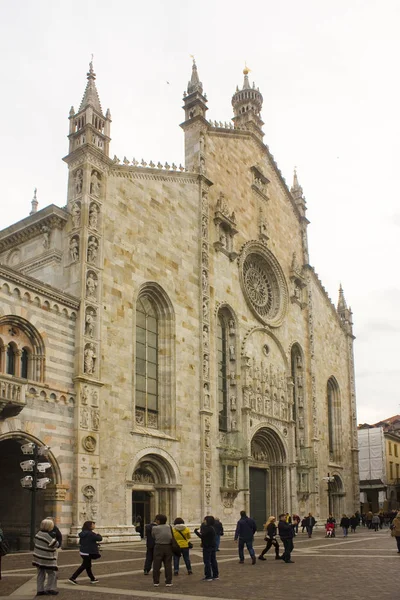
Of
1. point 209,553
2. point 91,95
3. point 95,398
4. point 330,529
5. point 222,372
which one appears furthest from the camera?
point 222,372

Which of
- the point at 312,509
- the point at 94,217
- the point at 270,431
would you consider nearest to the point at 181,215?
the point at 94,217

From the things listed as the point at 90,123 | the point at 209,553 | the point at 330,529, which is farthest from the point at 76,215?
the point at 330,529

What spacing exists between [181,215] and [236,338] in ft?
25.6

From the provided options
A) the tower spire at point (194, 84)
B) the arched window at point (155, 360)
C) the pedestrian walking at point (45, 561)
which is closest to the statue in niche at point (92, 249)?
the arched window at point (155, 360)

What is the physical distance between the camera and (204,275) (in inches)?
1396

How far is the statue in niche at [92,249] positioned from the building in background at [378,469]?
5269 centimetres

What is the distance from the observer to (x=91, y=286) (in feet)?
92.4

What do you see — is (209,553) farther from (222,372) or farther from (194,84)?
(194,84)

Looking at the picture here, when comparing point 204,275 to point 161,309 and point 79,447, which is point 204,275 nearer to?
point 161,309

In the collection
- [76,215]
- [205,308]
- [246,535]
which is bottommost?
[246,535]

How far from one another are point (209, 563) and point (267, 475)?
996 inches

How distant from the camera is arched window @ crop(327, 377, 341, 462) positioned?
4975 centimetres

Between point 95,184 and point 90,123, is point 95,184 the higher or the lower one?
the lower one

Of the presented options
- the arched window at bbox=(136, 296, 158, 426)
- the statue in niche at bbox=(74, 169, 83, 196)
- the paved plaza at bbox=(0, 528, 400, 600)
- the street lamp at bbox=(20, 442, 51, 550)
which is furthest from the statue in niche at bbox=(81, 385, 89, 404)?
the statue in niche at bbox=(74, 169, 83, 196)
